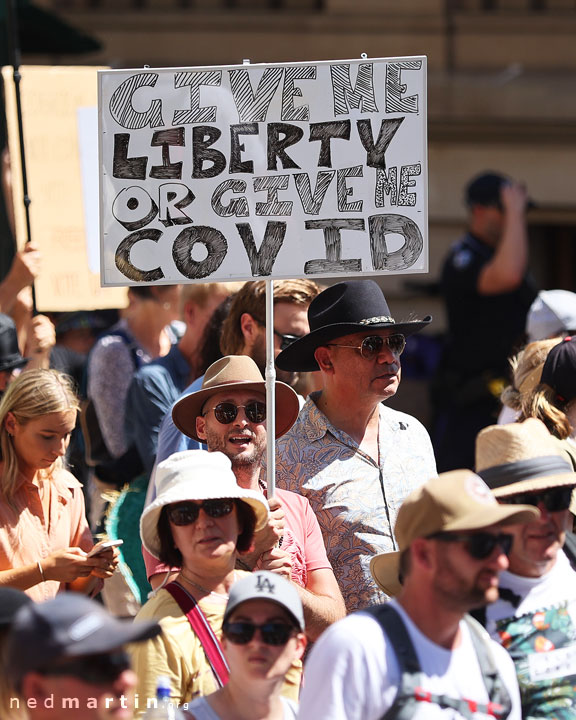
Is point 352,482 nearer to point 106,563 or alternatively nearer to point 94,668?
point 106,563

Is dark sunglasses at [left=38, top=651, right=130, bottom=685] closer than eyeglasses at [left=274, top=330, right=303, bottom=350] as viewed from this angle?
Yes

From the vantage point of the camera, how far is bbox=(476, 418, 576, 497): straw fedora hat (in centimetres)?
359

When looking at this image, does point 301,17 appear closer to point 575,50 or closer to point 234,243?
point 575,50

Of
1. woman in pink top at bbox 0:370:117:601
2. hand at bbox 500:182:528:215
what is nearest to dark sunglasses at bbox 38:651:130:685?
woman in pink top at bbox 0:370:117:601

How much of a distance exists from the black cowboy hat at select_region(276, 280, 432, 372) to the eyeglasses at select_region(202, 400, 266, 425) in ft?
1.23

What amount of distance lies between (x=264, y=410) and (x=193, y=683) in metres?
1.17

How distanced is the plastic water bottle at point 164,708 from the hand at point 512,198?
18.3 ft

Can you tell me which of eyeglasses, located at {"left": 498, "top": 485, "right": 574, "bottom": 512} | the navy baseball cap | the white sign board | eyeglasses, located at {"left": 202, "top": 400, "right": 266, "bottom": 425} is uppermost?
the white sign board

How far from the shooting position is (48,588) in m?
4.31

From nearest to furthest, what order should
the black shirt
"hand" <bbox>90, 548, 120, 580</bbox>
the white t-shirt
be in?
1. the white t-shirt
2. "hand" <bbox>90, 548, 120, 580</bbox>
3. the black shirt

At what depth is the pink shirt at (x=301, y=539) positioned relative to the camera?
412cm

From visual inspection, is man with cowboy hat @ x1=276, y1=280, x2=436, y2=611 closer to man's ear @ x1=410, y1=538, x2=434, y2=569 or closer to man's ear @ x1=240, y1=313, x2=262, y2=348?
man's ear @ x1=240, y1=313, x2=262, y2=348

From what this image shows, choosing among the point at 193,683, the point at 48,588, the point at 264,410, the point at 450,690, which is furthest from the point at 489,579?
the point at 48,588

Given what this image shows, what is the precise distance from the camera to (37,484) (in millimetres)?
4508
